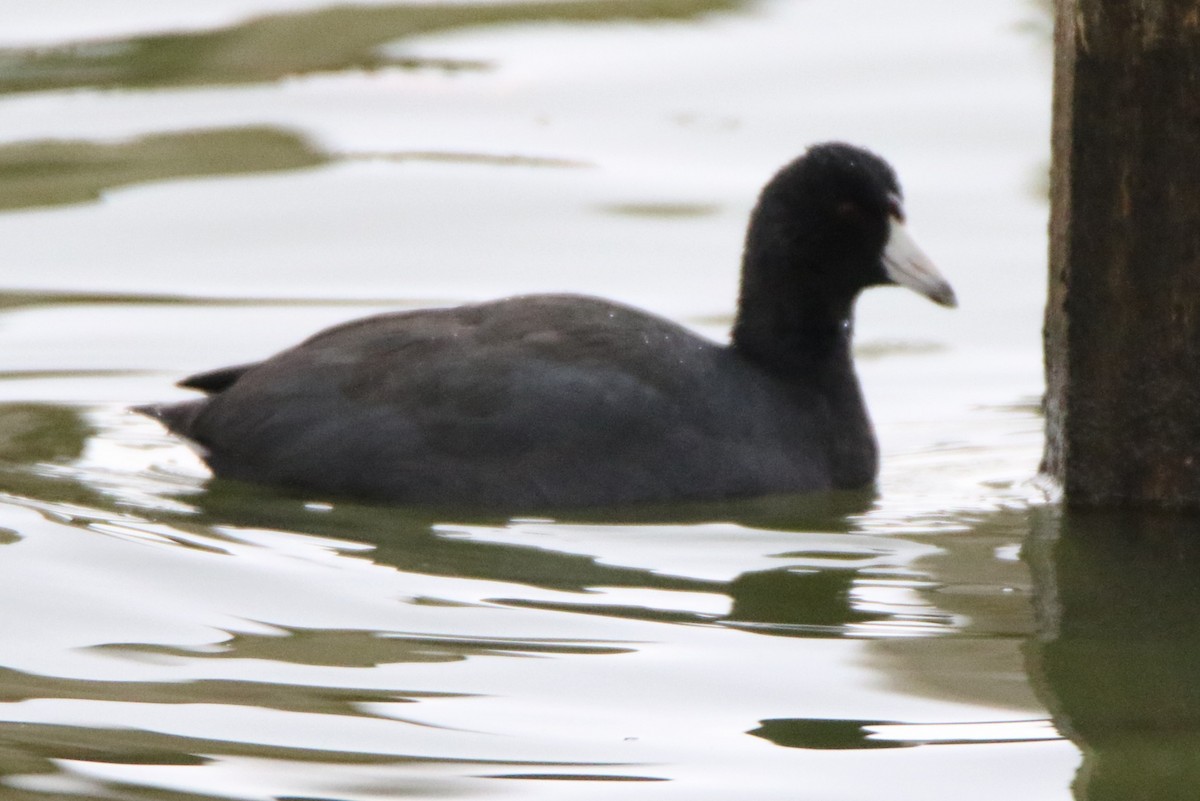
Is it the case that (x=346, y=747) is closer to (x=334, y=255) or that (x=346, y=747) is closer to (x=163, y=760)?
(x=163, y=760)

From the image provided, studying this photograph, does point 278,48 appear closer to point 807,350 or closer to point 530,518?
point 807,350

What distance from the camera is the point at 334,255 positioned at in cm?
812

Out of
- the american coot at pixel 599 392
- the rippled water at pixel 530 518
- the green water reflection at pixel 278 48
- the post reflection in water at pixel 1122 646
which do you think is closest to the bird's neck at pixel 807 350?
the american coot at pixel 599 392

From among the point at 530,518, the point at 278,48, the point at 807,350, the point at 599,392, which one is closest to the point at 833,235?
the point at 807,350

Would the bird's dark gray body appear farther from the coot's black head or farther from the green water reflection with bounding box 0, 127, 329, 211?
the green water reflection with bounding box 0, 127, 329, 211

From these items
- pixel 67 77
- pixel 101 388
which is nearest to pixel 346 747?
pixel 101 388

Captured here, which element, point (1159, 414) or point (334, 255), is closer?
point (1159, 414)

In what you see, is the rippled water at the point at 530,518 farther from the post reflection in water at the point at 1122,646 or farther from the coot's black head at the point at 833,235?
the coot's black head at the point at 833,235

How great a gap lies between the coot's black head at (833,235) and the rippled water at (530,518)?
54 centimetres

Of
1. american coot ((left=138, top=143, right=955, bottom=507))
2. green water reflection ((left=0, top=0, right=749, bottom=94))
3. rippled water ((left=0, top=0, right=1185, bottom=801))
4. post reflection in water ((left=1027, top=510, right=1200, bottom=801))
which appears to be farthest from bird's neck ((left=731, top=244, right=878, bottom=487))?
green water reflection ((left=0, top=0, right=749, bottom=94))

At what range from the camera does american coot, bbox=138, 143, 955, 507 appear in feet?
16.9

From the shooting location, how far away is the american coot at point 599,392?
5.15m

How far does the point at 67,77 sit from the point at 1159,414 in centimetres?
666

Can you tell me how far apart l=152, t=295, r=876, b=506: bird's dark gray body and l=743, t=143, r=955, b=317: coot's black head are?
0.26m
